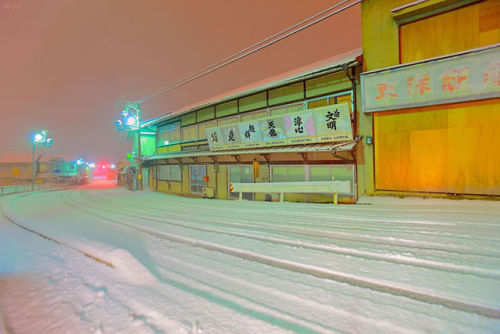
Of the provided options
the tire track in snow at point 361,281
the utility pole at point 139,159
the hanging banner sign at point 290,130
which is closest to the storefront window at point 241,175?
the hanging banner sign at point 290,130

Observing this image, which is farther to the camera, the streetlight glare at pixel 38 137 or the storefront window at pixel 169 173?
the streetlight glare at pixel 38 137

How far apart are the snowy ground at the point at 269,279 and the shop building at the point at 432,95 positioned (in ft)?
8.28

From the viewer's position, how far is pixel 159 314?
2834mm

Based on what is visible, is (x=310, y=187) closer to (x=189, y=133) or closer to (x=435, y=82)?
(x=435, y=82)

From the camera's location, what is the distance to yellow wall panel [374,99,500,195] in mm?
7668

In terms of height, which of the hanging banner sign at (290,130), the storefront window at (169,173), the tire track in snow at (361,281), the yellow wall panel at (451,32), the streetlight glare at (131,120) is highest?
the streetlight glare at (131,120)

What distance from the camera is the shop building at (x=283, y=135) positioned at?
411 inches

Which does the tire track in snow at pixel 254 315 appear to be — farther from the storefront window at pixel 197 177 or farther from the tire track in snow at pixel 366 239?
the storefront window at pixel 197 177

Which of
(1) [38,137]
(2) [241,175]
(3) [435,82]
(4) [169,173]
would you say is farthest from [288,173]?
(1) [38,137]

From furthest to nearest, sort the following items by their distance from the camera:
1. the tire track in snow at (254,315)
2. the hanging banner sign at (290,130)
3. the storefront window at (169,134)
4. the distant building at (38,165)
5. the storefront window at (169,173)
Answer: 1. the distant building at (38,165)
2. the storefront window at (169,134)
3. the storefront window at (169,173)
4. the hanging banner sign at (290,130)
5. the tire track in snow at (254,315)

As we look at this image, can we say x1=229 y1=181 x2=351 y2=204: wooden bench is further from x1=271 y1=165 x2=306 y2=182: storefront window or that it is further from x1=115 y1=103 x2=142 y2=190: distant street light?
A: x1=115 y1=103 x2=142 y2=190: distant street light

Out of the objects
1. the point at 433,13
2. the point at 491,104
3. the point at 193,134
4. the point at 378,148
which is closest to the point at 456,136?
the point at 491,104

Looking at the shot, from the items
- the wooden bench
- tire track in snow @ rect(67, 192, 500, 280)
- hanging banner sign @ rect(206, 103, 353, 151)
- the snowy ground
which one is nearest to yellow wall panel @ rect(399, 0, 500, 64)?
hanging banner sign @ rect(206, 103, 353, 151)

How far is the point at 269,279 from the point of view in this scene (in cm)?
352
